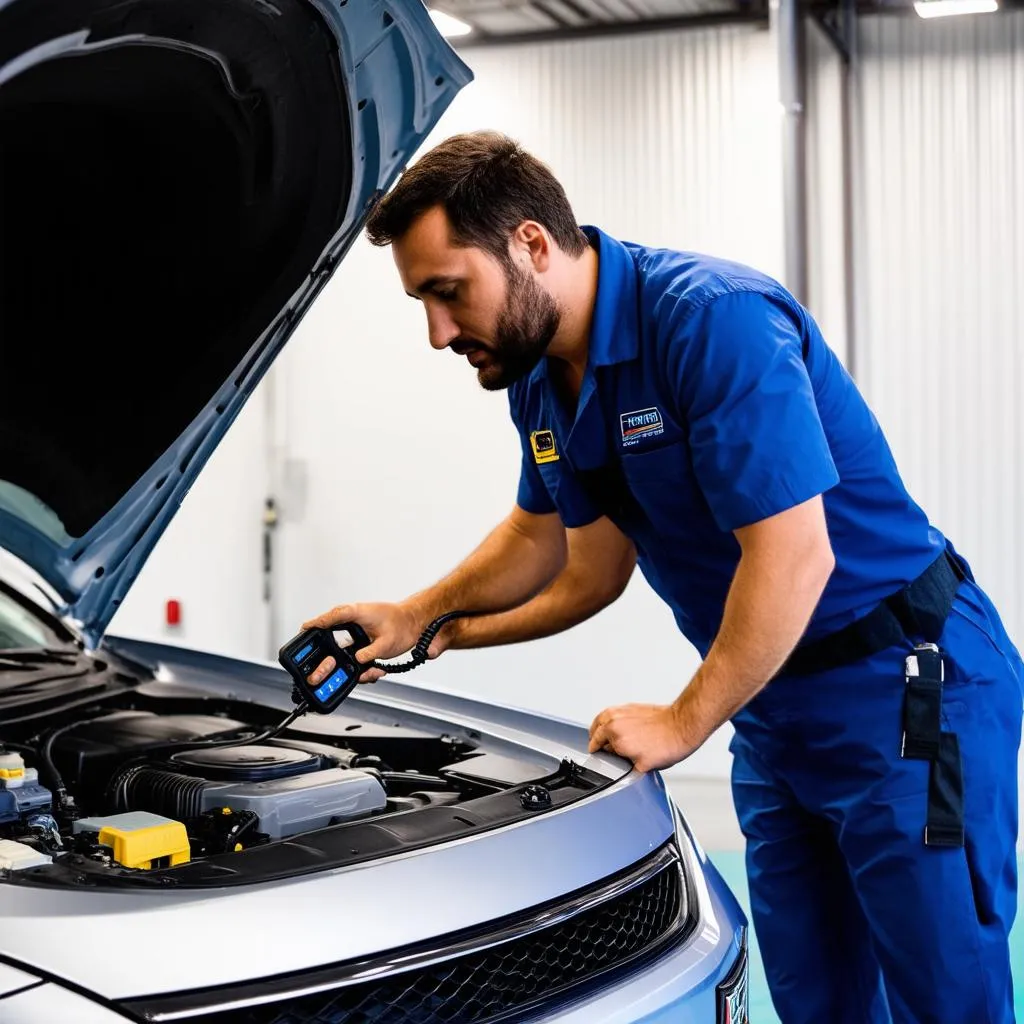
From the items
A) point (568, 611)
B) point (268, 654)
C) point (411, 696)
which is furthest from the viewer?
point (268, 654)

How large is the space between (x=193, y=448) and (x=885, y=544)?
3.31ft

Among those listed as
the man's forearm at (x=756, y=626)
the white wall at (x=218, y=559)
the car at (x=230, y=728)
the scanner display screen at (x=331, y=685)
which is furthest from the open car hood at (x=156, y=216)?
the white wall at (x=218, y=559)

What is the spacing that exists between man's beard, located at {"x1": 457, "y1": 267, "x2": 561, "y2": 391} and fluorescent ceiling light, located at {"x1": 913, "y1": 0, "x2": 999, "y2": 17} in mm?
3424

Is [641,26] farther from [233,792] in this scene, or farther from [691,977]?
[691,977]

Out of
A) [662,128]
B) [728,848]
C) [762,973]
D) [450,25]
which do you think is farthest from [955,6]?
[762,973]

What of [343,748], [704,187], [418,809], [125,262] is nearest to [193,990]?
[418,809]

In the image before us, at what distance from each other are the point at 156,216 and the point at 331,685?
69 centimetres

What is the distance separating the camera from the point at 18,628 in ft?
7.61

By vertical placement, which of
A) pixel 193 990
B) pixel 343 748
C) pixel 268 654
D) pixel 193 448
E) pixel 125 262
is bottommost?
pixel 268 654

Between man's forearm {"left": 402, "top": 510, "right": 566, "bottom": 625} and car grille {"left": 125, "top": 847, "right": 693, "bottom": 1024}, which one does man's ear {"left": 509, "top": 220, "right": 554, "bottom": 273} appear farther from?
car grille {"left": 125, "top": 847, "right": 693, "bottom": 1024}

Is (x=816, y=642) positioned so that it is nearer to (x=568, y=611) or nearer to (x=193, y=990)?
(x=568, y=611)

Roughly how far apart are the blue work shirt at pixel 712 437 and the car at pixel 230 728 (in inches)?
13.1

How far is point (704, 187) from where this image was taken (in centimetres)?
467

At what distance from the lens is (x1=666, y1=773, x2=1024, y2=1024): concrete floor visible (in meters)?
2.76
